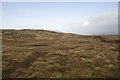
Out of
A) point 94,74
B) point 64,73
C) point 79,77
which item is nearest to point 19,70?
point 64,73

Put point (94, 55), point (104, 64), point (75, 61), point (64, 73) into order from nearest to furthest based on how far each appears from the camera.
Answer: point (64, 73), point (104, 64), point (75, 61), point (94, 55)

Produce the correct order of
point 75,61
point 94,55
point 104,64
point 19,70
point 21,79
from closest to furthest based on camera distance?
point 21,79 < point 19,70 < point 104,64 < point 75,61 < point 94,55

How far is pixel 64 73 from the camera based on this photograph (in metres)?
24.9

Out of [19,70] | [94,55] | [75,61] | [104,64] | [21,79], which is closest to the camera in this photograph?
[21,79]

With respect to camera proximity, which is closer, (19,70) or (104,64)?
(19,70)

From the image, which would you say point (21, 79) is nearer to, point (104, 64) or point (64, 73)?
point (64, 73)

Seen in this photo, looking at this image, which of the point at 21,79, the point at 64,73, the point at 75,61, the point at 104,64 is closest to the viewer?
the point at 21,79

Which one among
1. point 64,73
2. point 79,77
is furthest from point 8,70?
point 79,77

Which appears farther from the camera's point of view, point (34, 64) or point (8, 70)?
point (34, 64)

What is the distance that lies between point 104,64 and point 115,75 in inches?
201

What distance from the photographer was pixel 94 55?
1409 inches

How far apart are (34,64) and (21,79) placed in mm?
6802

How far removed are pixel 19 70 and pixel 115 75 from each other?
13686 millimetres

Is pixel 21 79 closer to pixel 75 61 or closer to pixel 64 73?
pixel 64 73
